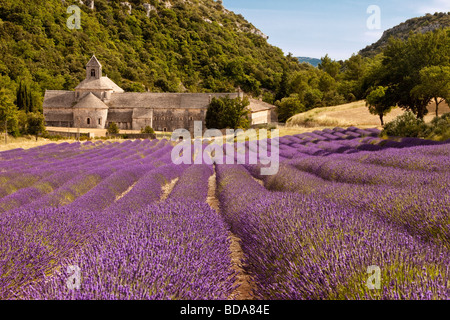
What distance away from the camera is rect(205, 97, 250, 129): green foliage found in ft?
147

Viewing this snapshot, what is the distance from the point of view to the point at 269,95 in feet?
283

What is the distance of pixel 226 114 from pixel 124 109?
16981 mm

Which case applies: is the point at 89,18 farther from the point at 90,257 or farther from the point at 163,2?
the point at 90,257

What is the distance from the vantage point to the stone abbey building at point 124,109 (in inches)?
1992

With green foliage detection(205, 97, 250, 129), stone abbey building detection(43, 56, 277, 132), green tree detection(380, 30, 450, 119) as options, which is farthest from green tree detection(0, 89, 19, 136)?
green tree detection(380, 30, 450, 119)

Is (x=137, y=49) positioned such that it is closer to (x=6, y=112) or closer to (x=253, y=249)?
(x=6, y=112)

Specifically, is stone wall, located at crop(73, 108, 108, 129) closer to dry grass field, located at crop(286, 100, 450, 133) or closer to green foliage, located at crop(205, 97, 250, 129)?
green foliage, located at crop(205, 97, 250, 129)

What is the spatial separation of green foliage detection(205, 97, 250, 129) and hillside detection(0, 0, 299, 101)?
29114 mm

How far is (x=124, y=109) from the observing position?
52219 mm

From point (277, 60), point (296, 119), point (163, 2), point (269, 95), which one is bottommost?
point (296, 119)

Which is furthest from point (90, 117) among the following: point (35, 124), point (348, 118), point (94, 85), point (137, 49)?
point (137, 49)
